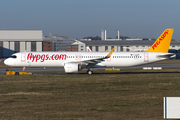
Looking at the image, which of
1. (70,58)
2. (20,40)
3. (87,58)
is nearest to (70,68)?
(70,58)

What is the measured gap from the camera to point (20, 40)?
12631 centimetres

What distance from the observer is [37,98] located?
2267cm

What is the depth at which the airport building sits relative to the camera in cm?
12531

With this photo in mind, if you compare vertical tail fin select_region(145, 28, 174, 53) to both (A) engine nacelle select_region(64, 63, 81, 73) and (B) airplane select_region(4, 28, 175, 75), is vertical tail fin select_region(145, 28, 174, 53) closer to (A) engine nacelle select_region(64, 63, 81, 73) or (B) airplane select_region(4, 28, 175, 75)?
(B) airplane select_region(4, 28, 175, 75)

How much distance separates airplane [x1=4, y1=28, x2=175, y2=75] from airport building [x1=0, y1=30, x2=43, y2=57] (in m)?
81.2

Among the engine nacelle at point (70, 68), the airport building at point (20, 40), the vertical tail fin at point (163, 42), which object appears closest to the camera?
the engine nacelle at point (70, 68)

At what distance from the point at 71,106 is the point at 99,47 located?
127400 mm

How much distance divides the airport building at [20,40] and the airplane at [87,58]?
81189mm

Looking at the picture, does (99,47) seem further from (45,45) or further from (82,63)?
(82,63)

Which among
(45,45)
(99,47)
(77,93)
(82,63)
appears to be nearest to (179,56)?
(99,47)

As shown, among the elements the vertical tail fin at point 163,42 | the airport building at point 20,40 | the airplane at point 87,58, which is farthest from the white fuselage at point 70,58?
the airport building at point 20,40

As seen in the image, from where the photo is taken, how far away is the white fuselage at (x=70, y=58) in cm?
4547

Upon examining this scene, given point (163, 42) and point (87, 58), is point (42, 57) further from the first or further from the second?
point (163, 42)

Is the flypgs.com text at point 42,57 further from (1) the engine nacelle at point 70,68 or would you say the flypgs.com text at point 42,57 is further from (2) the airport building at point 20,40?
(2) the airport building at point 20,40
